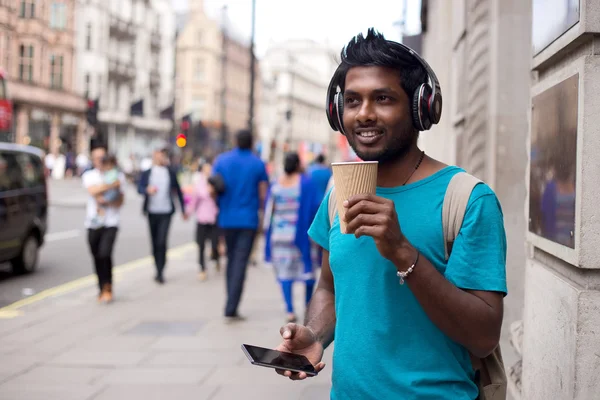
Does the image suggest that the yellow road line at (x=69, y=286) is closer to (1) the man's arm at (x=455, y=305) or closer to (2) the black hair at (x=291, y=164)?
(2) the black hair at (x=291, y=164)

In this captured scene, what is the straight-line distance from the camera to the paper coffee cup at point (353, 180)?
189cm

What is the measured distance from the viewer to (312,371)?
2.12 metres

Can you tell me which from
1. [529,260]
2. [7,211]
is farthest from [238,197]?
[529,260]

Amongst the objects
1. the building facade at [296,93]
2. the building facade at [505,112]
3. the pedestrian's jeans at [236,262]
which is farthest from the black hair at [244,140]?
the building facade at [296,93]

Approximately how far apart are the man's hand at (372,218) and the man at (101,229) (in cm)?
835

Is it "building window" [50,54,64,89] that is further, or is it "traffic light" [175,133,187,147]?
"building window" [50,54,64,89]

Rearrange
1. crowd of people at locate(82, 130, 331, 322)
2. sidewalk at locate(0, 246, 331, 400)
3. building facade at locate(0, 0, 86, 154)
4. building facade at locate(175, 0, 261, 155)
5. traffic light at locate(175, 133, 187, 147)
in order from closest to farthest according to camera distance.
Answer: sidewalk at locate(0, 246, 331, 400) → crowd of people at locate(82, 130, 331, 322) → traffic light at locate(175, 133, 187, 147) → building facade at locate(0, 0, 86, 154) → building facade at locate(175, 0, 261, 155)

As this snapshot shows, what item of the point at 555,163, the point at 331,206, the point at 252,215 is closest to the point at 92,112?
the point at 252,215

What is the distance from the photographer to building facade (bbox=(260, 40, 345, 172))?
371ft

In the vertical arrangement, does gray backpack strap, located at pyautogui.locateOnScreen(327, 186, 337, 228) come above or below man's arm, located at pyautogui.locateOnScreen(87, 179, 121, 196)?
below

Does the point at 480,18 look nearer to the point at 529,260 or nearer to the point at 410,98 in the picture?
the point at 529,260

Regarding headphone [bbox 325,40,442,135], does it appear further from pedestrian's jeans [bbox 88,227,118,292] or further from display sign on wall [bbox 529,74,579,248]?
pedestrian's jeans [bbox 88,227,118,292]

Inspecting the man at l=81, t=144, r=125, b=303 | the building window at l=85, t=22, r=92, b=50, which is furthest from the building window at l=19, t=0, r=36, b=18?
the man at l=81, t=144, r=125, b=303

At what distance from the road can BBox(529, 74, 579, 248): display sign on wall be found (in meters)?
8.20
